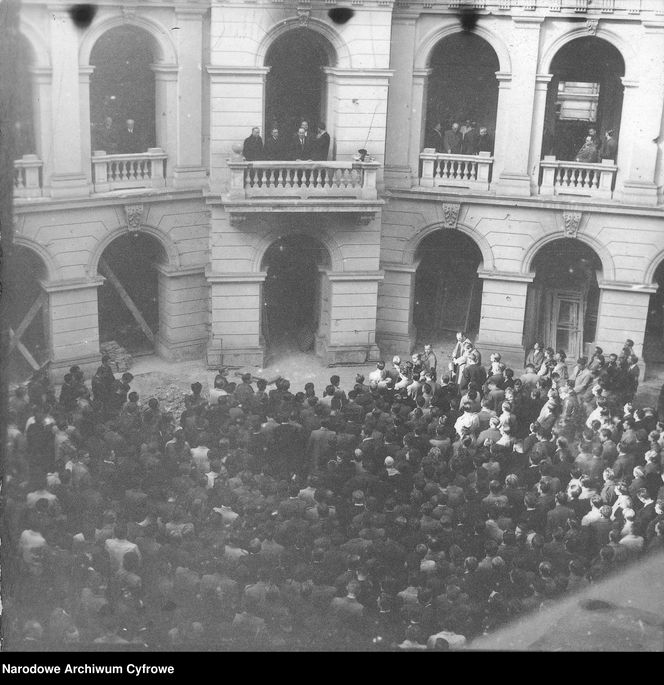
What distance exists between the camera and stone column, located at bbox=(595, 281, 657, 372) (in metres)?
18.7

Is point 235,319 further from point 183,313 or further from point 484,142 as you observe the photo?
point 484,142

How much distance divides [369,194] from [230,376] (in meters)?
4.48

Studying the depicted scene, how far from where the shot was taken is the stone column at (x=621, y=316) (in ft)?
61.5

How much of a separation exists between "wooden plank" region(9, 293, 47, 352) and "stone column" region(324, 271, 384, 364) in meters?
5.25

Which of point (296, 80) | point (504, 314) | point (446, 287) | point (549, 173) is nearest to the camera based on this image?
point (296, 80)

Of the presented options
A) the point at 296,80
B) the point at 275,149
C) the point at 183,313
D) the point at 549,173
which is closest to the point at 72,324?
the point at 183,313

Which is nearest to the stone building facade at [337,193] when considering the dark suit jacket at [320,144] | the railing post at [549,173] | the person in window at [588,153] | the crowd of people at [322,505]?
the railing post at [549,173]

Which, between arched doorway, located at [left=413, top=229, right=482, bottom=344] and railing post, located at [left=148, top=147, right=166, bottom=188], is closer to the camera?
railing post, located at [left=148, top=147, right=166, bottom=188]

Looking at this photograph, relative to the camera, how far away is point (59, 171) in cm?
1725

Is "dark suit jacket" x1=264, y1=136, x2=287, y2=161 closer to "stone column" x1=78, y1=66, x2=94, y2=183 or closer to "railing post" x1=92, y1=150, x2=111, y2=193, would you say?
"railing post" x1=92, y1=150, x2=111, y2=193

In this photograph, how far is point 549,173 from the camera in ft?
66.0

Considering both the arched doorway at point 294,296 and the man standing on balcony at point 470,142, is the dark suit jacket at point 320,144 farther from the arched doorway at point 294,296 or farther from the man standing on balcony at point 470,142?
the man standing on balcony at point 470,142

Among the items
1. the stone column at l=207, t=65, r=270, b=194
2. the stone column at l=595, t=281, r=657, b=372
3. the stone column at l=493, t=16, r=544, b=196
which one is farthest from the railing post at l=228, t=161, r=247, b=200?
the stone column at l=595, t=281, r=657, b=372

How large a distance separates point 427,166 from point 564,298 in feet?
13.4
